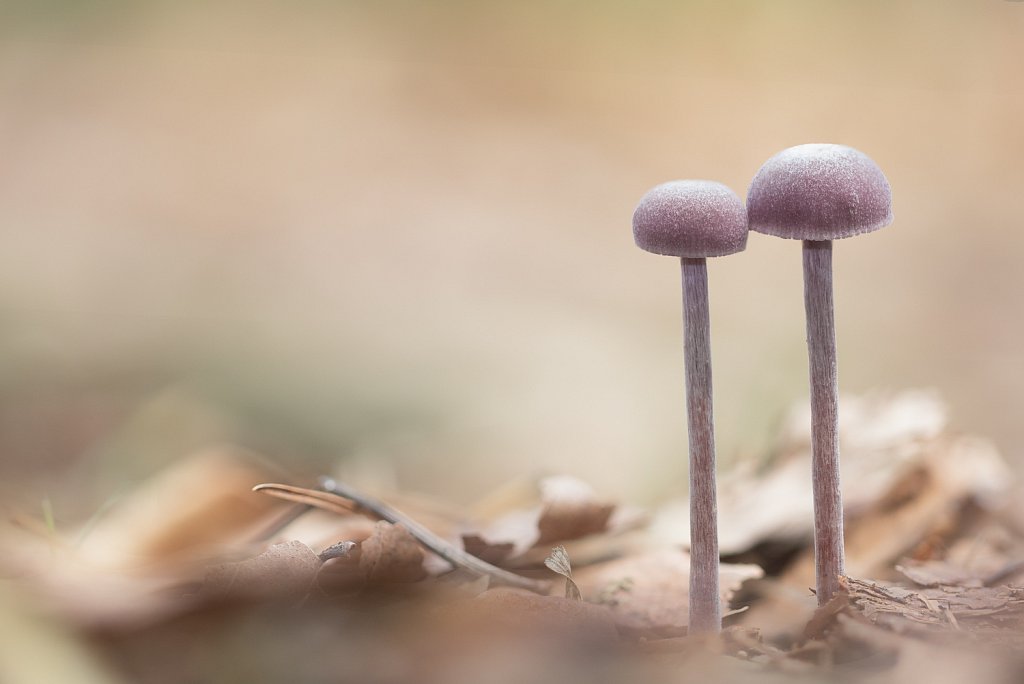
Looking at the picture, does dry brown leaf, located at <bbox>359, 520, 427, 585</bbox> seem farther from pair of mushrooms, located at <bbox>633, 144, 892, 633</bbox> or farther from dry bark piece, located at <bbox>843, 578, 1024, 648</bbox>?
dry bark piece, located at <bbox>843, 578, 1024, 648</bbox>

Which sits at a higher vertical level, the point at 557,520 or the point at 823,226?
the point at 823,226

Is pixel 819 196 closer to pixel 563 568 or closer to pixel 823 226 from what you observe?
pixel 823 226

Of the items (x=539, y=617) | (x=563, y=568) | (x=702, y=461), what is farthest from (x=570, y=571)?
(x=702, y=461)

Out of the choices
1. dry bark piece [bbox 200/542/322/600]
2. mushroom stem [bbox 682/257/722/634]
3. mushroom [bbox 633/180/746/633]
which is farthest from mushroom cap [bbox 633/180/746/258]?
dry bark piece [bbox 200/542/322/600]

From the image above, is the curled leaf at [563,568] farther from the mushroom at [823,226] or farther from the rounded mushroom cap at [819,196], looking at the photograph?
the rounded mushroom cap at [819,196]

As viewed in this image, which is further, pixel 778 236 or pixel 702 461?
pixel 702 461

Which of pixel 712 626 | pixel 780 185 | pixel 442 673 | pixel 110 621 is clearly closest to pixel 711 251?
pixel 780 185

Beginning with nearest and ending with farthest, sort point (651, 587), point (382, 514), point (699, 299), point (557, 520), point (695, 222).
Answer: point (695, 222) < point (699, 299) < point (382, 514) < point (651, 587) < point (557, 520)
